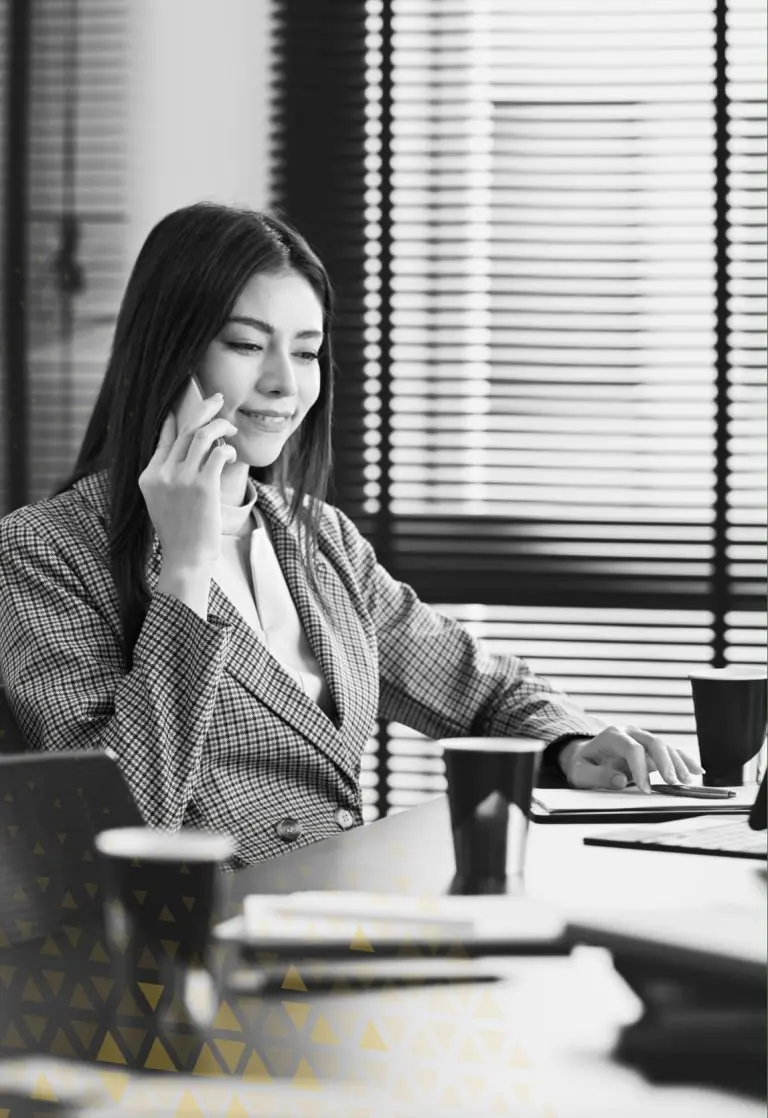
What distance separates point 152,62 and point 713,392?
1.33 m

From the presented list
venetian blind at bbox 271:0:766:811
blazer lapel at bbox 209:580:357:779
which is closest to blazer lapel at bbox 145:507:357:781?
blazer lapel at bbox 209:580:357:779

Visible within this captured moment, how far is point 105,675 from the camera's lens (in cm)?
139

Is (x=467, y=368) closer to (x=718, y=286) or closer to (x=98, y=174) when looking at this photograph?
(x=718, y=286)

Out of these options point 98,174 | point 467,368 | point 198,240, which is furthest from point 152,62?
point 198,240

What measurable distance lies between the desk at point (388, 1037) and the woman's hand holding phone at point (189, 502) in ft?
2.01

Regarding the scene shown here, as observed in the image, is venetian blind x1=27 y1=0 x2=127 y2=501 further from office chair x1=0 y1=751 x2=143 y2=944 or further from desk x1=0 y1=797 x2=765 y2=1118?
desk x1=0 y1=797 x2=765 y2=1118

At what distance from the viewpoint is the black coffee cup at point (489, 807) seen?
0.92m

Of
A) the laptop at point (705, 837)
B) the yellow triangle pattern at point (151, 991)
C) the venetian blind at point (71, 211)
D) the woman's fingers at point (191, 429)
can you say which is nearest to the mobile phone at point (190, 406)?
the woman's fingers at point (191, 429)

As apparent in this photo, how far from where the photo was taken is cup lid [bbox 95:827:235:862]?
0.83 metres

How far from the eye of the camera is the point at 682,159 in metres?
2.56

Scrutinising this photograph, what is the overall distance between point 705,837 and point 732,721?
32 cm

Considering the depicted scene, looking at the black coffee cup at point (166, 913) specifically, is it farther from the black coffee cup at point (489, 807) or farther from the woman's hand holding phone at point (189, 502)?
the woman's hand holding phone at point (189, 502)

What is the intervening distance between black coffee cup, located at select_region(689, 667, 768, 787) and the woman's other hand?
0.03 meters

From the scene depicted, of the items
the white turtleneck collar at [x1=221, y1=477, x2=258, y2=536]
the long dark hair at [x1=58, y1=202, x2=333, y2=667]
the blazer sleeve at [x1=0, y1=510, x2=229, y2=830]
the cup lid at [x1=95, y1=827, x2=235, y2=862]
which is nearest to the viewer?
the cup lid at [x1=95, y1=827, x2=235, y2=862]
